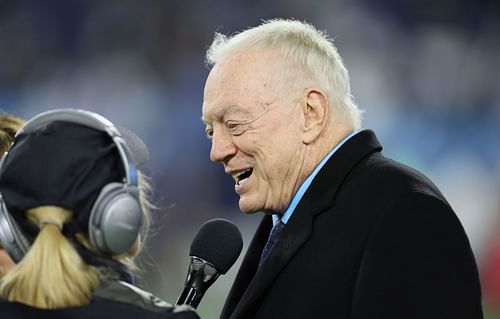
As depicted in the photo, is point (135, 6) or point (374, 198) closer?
point (374, 198)

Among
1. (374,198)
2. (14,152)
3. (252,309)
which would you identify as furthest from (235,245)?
(14,152)

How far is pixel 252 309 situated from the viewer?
1.63 metres

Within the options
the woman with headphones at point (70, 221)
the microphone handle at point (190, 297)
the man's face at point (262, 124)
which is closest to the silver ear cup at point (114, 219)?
the woman with headphones at point (70, 221)

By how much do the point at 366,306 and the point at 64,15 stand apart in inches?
155

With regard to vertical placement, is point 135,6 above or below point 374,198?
above

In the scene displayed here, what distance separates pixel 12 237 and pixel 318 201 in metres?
0.68

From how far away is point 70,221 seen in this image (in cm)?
114

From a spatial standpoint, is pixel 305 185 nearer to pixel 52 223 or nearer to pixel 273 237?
pixel 273 237

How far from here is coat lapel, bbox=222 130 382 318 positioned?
162cm

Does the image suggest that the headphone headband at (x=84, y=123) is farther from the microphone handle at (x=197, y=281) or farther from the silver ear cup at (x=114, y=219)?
the microphone handle at (x=197, y=281)

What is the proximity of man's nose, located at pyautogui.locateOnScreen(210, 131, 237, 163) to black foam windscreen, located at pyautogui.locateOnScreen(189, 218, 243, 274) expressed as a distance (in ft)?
0.49

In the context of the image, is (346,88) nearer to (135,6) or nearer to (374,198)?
(374,198)

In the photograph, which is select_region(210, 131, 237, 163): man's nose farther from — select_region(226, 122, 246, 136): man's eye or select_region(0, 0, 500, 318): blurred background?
select_region(0, 0, 500, 318): blurred background

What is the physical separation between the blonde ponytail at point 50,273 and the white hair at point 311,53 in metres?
0.79
